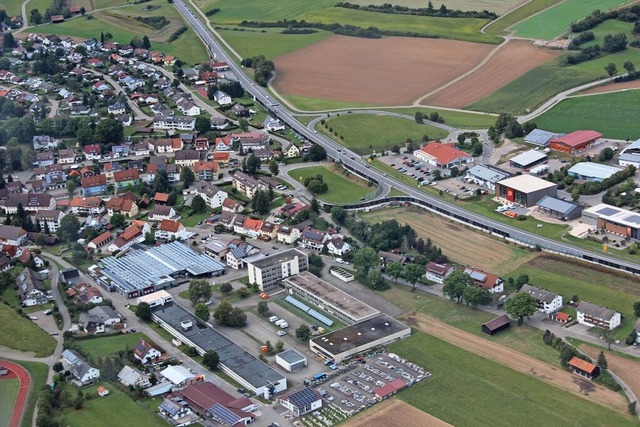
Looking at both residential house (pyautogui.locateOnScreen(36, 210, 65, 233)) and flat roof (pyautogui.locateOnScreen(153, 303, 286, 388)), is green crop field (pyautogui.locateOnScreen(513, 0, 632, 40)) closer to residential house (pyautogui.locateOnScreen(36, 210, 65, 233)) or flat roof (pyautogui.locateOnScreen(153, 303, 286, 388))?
residential house (pyautogui.locateOnScreen(36, 210, 65, 233))

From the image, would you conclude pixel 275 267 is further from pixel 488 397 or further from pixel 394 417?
pixel 488 397

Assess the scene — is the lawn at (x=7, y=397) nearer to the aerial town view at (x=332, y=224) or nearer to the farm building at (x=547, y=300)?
the aerial town view at (x=332, y=224)

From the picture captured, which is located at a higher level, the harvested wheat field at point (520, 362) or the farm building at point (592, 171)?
the farm building at point (592, 171)

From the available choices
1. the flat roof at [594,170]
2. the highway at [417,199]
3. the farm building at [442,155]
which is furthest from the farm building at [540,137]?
the highway at [417,199]

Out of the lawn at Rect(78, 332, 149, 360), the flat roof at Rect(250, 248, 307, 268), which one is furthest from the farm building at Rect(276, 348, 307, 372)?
the flat roof at Rect(250, 248, 307, 268)

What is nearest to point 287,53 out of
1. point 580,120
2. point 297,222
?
point 580,120
